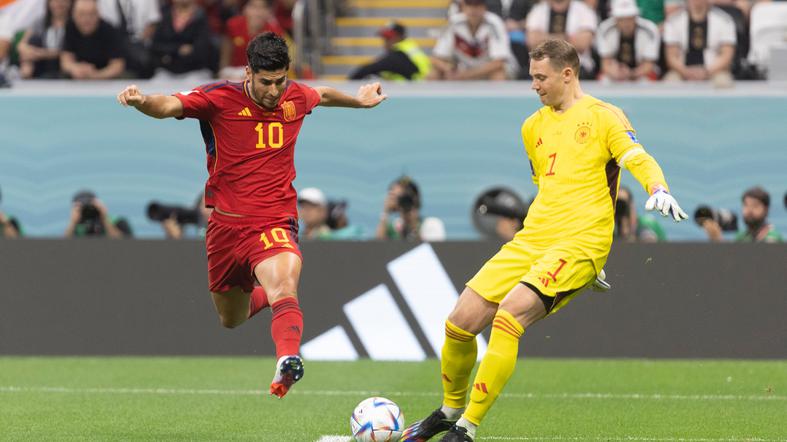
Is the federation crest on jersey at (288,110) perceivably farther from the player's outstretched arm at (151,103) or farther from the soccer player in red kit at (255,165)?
the player's outstretched arm at (151,103)

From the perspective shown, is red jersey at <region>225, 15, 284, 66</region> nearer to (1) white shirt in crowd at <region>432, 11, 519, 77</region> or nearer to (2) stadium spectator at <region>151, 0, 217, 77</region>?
(2) stadium spectator at <region>151, 0, 217, 77</region>

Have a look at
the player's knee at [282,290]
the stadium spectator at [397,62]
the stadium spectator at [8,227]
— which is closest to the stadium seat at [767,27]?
the stadium spectator at [397,62]

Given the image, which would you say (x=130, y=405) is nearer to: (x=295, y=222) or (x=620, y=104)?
(x=295, y=222)

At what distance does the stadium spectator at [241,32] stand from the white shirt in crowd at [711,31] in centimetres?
454

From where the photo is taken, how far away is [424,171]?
15641 millimetres

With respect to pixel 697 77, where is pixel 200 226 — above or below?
below

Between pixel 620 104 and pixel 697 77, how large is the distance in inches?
41.2

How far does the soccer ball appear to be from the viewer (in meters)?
7.73

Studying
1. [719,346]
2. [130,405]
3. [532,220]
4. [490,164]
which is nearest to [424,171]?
[490,164]

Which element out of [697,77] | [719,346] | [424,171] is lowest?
[719,346]

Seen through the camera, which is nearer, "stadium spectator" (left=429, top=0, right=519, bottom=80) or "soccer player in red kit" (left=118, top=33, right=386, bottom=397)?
"soccer player in red kit" (left=118, top=33, right=386, bottom=397)

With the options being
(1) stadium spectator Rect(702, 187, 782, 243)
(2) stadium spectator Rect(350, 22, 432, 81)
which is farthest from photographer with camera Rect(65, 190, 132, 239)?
(1) stadium spectator Rect(702, 187, 782, 243)

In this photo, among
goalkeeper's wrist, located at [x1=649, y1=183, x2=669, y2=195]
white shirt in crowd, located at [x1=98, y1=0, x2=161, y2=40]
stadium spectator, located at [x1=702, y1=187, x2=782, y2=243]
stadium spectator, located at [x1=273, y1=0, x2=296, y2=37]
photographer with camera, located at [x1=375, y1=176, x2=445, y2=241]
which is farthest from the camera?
stadium spectator, located at [x1=273, y1=0, x2=296, y2=37]

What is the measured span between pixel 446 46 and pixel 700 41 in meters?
2.86
